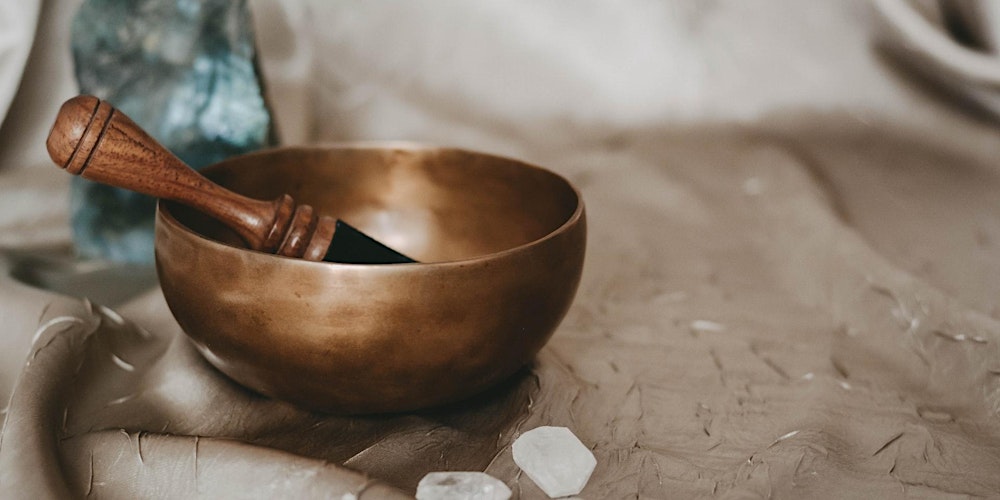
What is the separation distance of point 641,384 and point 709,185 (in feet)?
2.46

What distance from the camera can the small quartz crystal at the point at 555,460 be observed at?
0.72m

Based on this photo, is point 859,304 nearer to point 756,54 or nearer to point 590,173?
point 590,173

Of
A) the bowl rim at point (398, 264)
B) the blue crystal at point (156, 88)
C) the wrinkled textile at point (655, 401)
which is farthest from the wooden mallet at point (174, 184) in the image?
the blue crystal at point (156, 88)

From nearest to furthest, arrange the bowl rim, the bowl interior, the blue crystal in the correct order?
the bowl rim < the bowl interior < the blue crystal

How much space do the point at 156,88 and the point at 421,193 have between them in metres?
0.41

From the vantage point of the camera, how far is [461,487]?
0.70 meters

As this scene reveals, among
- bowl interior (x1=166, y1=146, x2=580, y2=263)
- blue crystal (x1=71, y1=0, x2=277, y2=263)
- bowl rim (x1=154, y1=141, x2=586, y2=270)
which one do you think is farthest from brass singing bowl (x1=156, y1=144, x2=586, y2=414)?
blue crystal (x1=71, y1=0, x2=277, y2=263)

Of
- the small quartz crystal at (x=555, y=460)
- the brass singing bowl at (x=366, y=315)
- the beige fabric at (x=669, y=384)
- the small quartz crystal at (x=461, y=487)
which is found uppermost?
the brass singing bowl at (x=366, y=315)

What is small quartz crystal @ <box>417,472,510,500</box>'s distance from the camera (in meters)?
0.69

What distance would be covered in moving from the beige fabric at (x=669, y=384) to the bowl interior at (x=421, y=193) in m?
0.15

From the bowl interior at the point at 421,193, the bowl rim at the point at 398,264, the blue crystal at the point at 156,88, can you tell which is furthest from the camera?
the blue crystal at the point at 156,88

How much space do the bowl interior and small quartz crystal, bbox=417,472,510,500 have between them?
0.35 meters

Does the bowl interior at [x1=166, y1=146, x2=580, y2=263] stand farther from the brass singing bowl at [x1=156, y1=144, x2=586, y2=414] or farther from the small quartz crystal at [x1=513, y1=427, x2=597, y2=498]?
the small quartz crystal at [x1=513, y1=427, x2=597, y2=498]

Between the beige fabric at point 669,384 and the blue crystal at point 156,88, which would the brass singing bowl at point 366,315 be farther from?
the blue crystal at point 156,88
